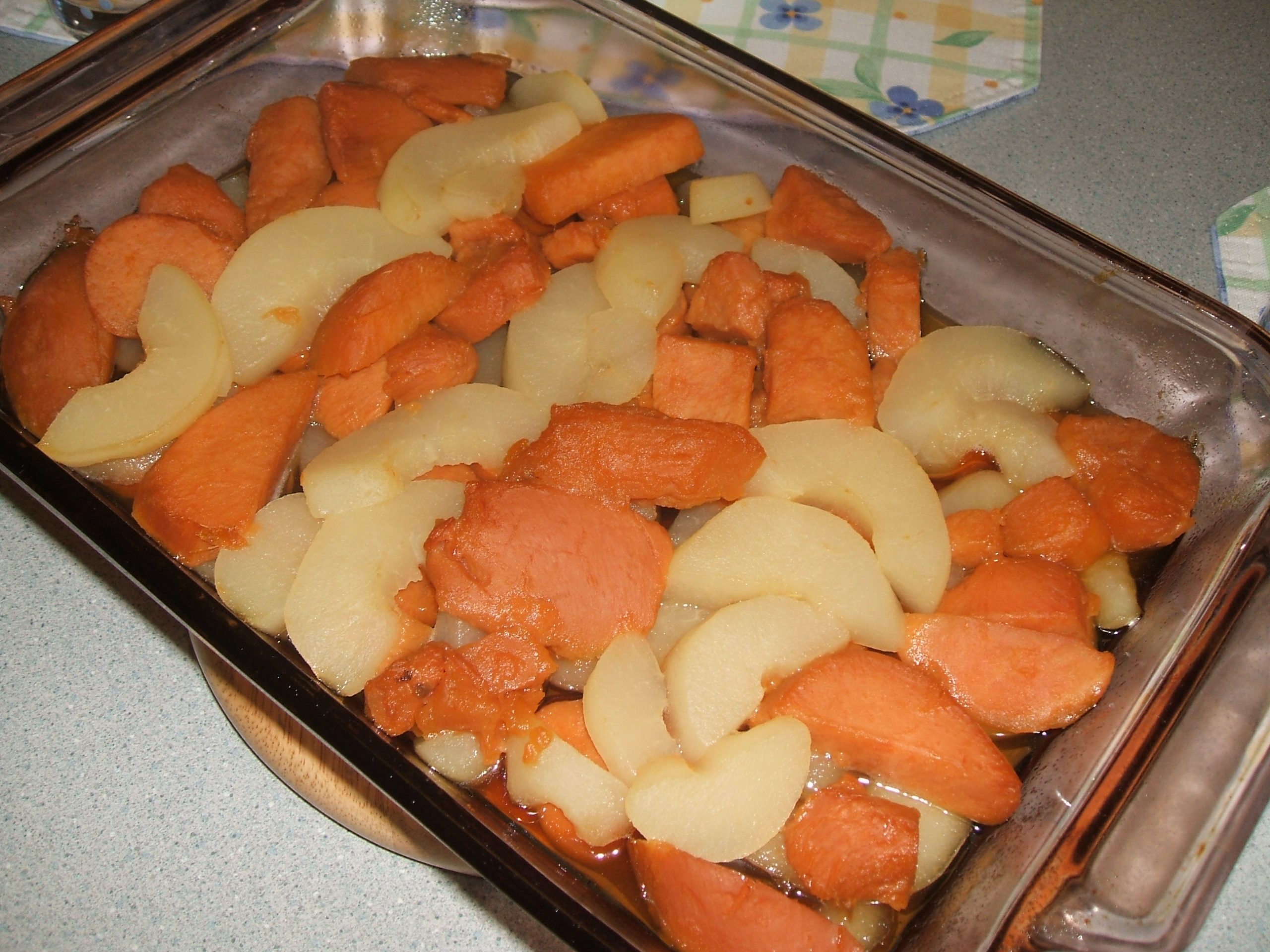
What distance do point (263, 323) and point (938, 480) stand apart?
102 cm

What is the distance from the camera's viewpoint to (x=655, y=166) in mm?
1618

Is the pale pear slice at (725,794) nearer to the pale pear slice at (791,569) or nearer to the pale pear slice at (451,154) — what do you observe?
the pale pear slice at (791,569)

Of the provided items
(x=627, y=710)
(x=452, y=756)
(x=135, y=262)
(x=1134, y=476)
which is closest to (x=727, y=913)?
(x=627, y=710)

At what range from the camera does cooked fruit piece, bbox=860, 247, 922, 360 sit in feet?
4.84

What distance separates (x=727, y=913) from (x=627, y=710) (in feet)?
0.79

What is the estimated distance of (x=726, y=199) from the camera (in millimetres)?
1600

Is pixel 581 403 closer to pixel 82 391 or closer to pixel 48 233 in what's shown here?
pixel 82 391

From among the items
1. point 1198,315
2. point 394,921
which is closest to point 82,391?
point 394,921

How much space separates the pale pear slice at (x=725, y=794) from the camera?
40.6 inches

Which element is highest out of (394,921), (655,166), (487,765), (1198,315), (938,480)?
(655,166)

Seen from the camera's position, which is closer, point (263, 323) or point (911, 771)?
point (911, 771)

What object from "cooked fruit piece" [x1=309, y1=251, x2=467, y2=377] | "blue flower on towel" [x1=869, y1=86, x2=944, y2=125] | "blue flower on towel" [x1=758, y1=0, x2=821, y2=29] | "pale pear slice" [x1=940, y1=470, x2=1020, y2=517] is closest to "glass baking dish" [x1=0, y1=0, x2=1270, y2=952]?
"pale pear slice" [x1=940, y1=470, x2=1020, y2=517]

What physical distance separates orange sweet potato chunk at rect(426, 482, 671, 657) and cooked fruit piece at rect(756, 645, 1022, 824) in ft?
0.71

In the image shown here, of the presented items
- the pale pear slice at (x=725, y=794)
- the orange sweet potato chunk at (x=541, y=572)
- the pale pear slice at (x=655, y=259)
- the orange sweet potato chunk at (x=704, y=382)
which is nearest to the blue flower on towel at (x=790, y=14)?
the pale pear slice at (x=655, y=259)
